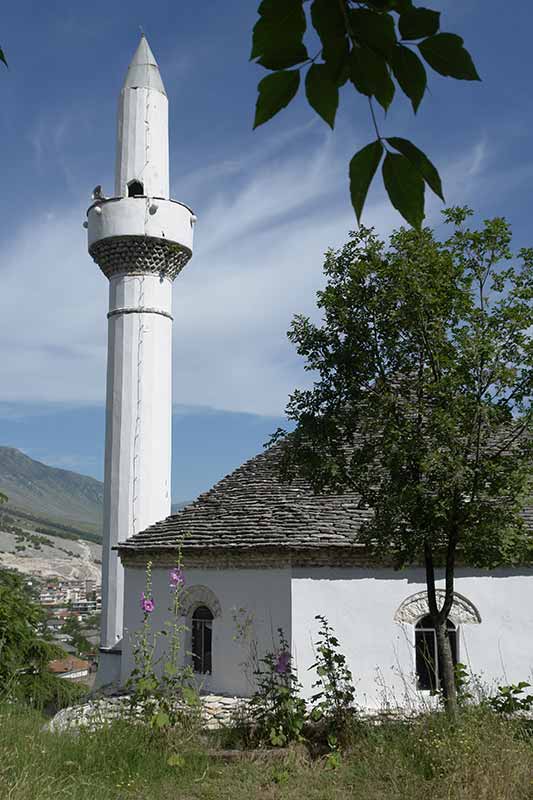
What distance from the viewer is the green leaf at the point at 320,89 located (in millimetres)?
1785

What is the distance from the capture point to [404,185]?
174 centimetres

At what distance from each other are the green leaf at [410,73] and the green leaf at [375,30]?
0.03 metres

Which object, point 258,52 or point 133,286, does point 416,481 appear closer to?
point 258,52

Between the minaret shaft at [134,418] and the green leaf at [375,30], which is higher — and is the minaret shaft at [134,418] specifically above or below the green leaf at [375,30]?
above

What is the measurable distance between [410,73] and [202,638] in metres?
14.4

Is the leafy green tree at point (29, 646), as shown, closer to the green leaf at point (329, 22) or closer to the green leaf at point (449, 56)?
the green leaf at point (329, 22)

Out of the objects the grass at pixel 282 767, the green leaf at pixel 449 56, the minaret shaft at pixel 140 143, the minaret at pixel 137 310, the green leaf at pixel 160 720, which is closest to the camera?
the green leaf at pixel 449 56

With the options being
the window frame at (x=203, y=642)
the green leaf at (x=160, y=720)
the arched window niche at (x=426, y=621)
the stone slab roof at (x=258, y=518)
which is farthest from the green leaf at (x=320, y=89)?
the window frame at (x=203, y=642)

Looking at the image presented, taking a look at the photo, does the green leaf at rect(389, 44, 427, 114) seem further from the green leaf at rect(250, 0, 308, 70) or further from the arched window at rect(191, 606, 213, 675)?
the arched window at rect(191, 606, 213, 675)

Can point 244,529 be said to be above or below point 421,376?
below

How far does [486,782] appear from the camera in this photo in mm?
6445

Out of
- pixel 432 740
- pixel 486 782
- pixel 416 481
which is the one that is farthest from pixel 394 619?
pixel 486 782

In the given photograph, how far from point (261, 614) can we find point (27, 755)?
23.6 feet

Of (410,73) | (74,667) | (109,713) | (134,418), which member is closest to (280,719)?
(109,713)
